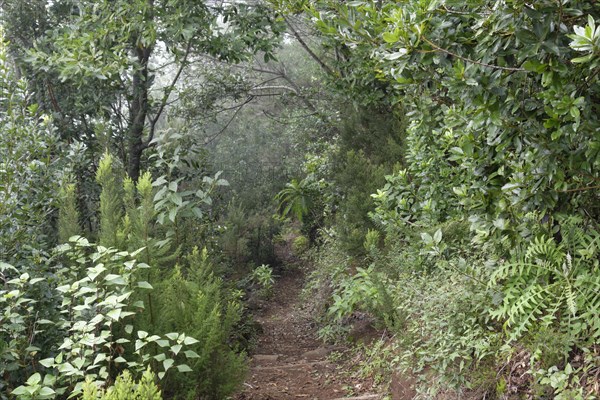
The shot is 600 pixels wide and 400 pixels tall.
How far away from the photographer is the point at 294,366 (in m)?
5.95

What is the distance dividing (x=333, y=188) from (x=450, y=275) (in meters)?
5.07

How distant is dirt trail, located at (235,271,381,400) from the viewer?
4.83 metres

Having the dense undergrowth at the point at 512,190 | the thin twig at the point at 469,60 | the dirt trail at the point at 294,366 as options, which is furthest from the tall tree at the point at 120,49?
the thin twig at the point at 469,60

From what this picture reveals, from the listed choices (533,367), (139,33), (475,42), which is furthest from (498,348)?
(139,33)

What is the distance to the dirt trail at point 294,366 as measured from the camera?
4.83 meters

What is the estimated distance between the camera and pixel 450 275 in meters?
3.98

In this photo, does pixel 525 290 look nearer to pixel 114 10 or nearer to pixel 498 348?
pixel 498 348

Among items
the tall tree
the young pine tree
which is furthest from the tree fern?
the tall tree

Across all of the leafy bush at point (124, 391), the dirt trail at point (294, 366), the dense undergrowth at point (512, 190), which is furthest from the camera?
the dirt trail at point (294, 366)

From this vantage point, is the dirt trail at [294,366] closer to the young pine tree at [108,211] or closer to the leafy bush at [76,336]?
the leafy bush at [76,336]

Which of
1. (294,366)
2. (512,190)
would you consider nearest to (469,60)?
(512,190)

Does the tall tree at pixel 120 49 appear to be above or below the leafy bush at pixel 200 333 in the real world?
above

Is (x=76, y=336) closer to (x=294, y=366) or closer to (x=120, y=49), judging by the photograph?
(x=294, y=366)

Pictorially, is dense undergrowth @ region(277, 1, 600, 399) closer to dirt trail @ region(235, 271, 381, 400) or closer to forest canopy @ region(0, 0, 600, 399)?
forest canopy @ region(0, 0, 600, 399)
